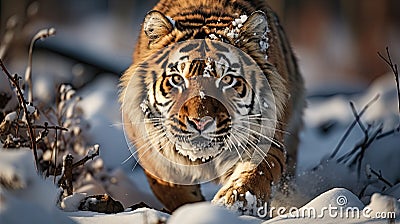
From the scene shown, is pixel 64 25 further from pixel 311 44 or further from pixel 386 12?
pixel 386 12

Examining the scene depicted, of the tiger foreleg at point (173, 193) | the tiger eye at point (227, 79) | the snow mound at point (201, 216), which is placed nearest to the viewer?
the snow mound at point (201, 216)

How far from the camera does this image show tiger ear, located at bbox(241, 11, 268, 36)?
114 inches

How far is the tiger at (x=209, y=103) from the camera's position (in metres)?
2.73

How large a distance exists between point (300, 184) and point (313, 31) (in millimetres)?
12010

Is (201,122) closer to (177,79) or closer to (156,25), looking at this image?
(177,79)

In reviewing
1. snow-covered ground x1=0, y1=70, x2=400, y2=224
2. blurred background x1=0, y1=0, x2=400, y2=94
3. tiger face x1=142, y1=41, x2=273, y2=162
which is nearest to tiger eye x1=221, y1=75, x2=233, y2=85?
tiger face x1=142, y1=41, x2=273, y2=162

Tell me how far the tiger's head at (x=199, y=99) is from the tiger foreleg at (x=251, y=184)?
2.4 inches

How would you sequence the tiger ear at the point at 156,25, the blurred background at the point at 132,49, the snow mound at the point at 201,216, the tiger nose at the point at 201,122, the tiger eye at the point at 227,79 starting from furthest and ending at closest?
the blurred background at the point at 132,49
the tiger ear at the point at 156,25
the tiger eye at the point at 227,79
the tiger nose at the point at 201,122
the snow mound at the point at 201,216

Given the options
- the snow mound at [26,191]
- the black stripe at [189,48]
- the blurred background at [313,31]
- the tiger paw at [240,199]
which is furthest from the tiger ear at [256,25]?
the blurred background at [313,31]

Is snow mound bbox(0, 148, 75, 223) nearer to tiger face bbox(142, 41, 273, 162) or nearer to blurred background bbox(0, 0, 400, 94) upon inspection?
tiger face bbox(142, 41, 273, 162)

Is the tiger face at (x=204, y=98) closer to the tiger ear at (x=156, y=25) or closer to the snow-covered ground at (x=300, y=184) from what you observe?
the tiger ear at (x=156, y=25)

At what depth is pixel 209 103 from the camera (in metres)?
2.72

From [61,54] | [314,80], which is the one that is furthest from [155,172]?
[314,80]

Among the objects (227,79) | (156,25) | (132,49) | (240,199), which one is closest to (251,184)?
(240,199)
